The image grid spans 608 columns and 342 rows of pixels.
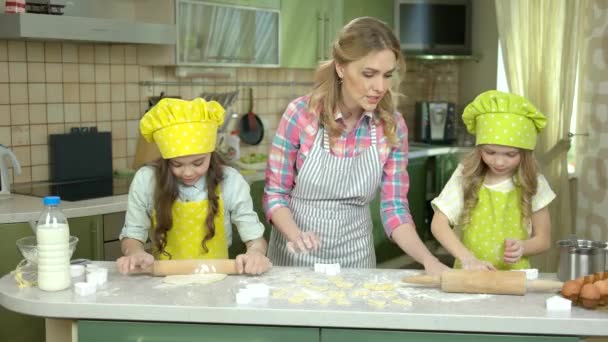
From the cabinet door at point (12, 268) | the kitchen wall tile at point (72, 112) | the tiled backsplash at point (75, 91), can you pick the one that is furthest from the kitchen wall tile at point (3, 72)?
the cabinet door at point (12, 268)

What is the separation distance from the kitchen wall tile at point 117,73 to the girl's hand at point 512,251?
2.21 meters

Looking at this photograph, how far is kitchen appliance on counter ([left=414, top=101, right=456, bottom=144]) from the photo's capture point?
5105 mm

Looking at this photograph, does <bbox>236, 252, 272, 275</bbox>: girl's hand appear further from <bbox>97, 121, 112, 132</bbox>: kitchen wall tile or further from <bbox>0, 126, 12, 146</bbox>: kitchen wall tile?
<bbox>97, 121, 112, 132</bbox>: kitchen wall tile

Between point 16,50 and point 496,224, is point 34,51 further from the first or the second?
point 496,224

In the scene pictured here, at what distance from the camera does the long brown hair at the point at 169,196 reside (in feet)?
6.79

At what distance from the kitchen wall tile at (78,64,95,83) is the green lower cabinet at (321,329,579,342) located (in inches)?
90.7

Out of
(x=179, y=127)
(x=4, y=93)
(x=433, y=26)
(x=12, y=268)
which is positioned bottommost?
(x=12, y=268)

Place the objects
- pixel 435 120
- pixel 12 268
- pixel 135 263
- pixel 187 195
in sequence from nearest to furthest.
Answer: pixel 135 263 → pixel 187 195 → pixel 12 268 → pixel 435 120

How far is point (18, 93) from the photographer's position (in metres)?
3.30

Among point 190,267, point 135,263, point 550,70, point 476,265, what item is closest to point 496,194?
point 476,265

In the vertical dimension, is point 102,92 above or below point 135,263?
above

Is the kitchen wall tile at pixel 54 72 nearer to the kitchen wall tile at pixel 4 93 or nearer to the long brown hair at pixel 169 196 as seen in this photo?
the kitchen wall tile at pixel 4 93

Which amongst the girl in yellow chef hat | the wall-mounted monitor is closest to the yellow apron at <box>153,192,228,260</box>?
the girl in yellow chef hat

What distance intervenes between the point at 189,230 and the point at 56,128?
1.58 meters
